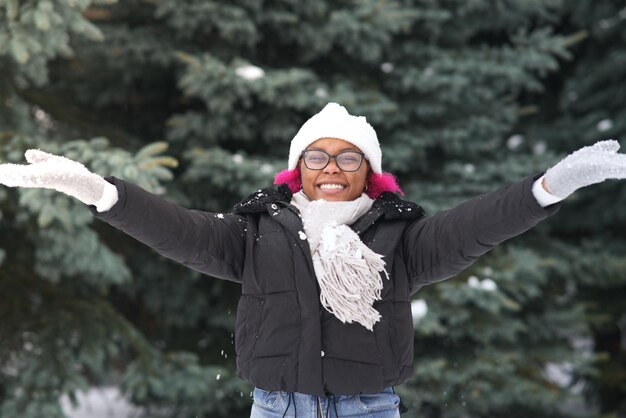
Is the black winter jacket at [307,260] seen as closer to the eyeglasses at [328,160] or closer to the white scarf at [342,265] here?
the white scarf at [342,265]

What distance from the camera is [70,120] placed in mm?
5934

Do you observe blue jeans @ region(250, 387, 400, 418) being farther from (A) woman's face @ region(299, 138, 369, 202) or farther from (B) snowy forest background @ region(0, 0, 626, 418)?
(B) snowy forest background @ region(0, 0, 626, 418)

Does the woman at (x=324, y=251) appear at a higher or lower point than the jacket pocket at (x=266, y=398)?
higher

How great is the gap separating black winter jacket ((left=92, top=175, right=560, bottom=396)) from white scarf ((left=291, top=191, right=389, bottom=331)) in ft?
0.14

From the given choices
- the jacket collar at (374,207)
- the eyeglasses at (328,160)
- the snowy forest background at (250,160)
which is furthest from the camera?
the snowy forest background at (250,160)

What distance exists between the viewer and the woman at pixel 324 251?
7.34 ft

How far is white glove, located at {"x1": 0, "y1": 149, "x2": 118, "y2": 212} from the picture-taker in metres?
2.13

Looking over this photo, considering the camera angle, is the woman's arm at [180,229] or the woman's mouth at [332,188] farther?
the woman's mouth at [332,188]

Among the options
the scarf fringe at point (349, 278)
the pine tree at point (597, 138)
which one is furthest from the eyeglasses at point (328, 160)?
the pine tree at point (597, 138)

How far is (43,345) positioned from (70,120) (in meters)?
1.82

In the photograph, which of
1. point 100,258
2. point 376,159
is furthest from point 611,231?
point 376,159

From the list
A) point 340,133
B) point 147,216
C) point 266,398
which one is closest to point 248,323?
point 266,398

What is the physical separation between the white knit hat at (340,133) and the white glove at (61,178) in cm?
80

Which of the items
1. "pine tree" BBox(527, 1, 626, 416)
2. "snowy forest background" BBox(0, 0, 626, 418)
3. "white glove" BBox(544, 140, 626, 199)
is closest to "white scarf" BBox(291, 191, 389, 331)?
"white glove" BBox(544, 140, 626, 199)
